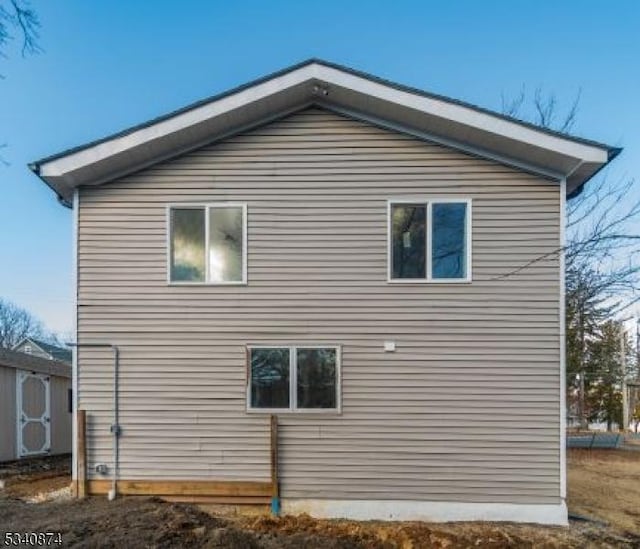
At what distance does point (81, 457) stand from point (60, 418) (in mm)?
6889

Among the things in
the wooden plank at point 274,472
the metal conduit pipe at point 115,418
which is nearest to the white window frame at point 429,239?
the wooden plank at point 274,472

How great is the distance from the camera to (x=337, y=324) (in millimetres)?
7656

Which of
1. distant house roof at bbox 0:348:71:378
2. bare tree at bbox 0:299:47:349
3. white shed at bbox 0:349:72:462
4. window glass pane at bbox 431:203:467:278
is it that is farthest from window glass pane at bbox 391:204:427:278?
bare tree at bbox 0:299:47:349

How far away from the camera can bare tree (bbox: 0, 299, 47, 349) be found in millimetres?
54500

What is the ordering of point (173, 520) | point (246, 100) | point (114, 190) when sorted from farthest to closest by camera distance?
point (114, 190) → point (246, 100) → point (173, 520)

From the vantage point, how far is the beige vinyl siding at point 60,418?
13383 mm

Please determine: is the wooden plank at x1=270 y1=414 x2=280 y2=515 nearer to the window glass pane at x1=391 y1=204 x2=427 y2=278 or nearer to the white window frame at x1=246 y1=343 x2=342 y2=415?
the white window frame at x1=246 y1=343 x2=342 y2=415

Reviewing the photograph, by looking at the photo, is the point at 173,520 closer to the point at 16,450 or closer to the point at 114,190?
the point at 114,190

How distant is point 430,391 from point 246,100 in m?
4.49

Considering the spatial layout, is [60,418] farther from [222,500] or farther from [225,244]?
[225,244]

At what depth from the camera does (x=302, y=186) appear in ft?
25.6

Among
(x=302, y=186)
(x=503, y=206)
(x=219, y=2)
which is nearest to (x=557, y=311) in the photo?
(x=503, y=206)

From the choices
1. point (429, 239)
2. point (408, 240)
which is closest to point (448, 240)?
point (429, 239)

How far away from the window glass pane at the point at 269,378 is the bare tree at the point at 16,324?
51.5m
